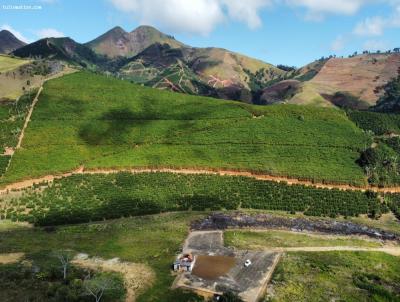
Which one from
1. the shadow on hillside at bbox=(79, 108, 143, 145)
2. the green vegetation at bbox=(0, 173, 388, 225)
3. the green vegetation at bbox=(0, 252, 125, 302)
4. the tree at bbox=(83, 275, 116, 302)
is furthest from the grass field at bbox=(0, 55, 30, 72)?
the tree at bbox=(83, 275, 116, 302)

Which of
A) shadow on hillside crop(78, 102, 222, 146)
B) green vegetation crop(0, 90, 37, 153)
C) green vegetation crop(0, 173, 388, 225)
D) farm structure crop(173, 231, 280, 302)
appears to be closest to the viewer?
farm structure crop(173, 231, 280, 302)

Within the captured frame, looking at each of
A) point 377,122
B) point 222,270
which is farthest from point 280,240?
point 377,122

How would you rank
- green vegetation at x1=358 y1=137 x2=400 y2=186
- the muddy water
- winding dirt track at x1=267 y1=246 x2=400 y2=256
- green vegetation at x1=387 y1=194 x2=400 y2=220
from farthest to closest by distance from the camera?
green vegetation at x1=358 y1=137 x2=400 y2=186 → green vegetation at x1=387 y1=194 x2=400 y2=220 → winding dirt track at x1=267 y1=246 x2=400 y2=256 → the muddy water

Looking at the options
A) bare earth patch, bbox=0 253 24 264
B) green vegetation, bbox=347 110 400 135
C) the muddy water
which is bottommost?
bare earth patch, bbox=0 253 24 264

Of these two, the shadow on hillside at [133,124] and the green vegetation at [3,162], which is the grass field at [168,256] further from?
the shadow on hillside at [133,124]

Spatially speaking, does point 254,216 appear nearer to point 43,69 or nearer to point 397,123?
point 397,123

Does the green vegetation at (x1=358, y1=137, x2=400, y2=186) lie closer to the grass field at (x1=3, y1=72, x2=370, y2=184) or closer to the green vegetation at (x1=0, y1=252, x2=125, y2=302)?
the grass field at (x1=3, y1=72, x2=370, y2=184)

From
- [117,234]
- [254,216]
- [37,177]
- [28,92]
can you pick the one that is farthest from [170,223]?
[28,92]
